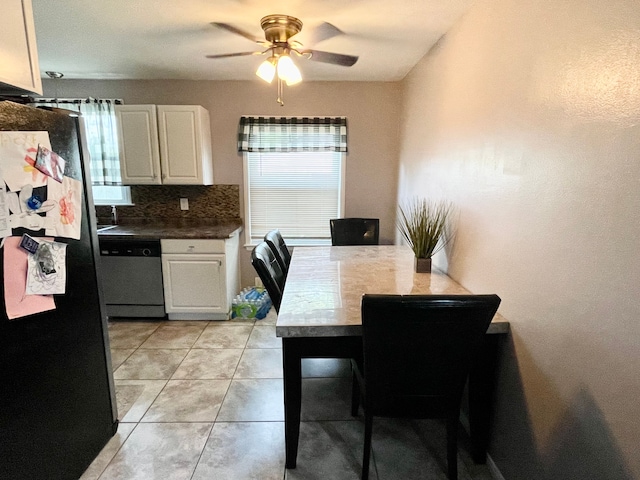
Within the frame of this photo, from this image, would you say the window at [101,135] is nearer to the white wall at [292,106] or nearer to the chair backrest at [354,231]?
the white wall at [292,106]

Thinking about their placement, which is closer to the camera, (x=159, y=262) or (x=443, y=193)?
(x=443, y=193)

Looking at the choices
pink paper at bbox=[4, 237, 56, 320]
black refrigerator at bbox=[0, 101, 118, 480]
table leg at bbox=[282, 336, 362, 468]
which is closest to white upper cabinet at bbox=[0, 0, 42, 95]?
black refrigerator at bbox=[0, 101, 118, 480]

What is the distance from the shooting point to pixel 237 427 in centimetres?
195

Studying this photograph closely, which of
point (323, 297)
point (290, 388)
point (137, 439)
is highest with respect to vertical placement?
point (323, 297)

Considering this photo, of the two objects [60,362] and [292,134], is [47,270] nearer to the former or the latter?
[60,362]

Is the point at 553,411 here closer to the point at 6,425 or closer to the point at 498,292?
the point at 498,292

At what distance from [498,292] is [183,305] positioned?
8.88 ft

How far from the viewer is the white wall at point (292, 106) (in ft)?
11.6

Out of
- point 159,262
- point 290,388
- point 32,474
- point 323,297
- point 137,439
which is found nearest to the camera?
point 32,474

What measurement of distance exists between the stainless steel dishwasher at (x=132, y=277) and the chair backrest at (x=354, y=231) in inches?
64.4

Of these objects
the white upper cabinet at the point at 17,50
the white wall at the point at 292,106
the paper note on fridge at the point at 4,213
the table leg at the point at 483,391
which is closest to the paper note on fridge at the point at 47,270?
the paper note on fridge at the point at 4,213

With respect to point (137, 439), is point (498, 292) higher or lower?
higher

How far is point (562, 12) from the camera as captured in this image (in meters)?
1.17

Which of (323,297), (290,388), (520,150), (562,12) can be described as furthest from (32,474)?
(562,12)
